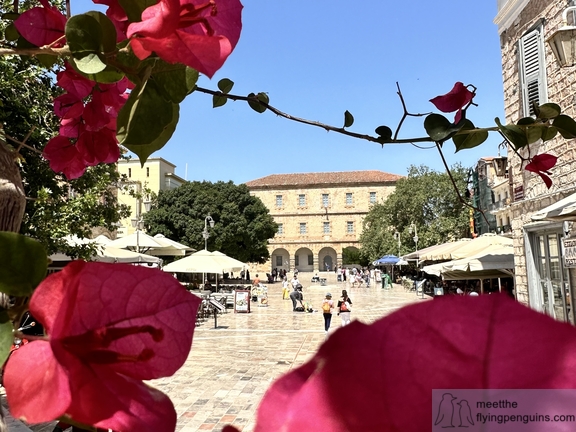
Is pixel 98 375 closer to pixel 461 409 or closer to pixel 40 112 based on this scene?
pixel 461 409

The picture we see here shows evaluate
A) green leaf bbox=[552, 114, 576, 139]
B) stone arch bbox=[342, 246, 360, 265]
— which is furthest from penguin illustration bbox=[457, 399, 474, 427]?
stone arch bbox=[342, 246, 360, 265]

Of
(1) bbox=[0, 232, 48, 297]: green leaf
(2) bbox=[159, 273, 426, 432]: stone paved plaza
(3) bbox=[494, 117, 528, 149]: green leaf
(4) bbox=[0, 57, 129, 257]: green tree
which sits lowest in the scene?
(2) bbox=[159, 273, 426, 432]: stone paved plaza

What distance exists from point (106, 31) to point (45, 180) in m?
6.33

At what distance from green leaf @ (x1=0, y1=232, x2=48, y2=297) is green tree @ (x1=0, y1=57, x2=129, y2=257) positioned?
485 centimetres

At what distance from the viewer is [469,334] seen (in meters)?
0.20

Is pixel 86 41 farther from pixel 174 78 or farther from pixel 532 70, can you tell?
pixel 532 70

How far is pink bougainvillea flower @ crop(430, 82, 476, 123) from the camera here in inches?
35.1

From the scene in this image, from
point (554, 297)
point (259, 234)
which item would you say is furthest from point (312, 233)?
point (554, 297)

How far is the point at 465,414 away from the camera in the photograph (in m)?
0.20

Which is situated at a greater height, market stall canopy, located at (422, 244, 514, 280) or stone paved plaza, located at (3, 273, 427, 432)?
market stall canopy, located at (422, 244, 514, 280)

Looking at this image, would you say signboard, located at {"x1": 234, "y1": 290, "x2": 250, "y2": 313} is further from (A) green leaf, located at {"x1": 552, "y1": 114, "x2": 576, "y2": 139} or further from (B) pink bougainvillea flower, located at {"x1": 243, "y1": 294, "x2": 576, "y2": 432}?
(B) pink bougainvillea flower, located at {"x1": 243, "y1": 294, "x2": 576, "y2": 432}

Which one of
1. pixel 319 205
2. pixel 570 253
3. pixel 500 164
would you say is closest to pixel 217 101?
pixel 570 253

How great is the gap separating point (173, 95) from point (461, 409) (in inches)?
14.9

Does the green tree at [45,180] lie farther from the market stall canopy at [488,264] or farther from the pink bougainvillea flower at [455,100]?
the market stall canopy at [488,264]
